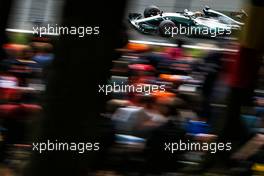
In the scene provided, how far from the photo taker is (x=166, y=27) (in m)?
11.1

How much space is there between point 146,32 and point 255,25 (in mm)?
7607

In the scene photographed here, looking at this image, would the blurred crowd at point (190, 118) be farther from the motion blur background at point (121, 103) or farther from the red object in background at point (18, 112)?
the red object in background at point (18, 112)

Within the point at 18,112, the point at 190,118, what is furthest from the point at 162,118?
the point at 18,112

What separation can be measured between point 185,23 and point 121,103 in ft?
17.2

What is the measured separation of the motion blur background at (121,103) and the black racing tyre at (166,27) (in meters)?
2.86

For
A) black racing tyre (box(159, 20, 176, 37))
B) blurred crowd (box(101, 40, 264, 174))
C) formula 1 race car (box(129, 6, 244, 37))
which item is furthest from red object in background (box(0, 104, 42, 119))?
black racing tyre (box(159, 20, 176, 37))

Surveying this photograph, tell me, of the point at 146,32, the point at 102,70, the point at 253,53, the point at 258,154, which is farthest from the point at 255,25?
the point at 146,32

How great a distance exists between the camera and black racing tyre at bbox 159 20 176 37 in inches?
421

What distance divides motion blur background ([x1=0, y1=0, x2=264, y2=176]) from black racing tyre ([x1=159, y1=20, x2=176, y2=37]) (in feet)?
9.39

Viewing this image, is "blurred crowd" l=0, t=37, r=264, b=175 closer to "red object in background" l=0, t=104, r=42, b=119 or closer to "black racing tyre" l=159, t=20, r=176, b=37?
"red object in background" l=0, t=104, r=42, b=119

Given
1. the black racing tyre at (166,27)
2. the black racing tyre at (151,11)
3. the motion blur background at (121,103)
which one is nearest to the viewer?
the motion blur background at (121,103)

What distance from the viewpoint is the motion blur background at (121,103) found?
2.99 metres

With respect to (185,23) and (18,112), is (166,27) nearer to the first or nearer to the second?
(185,23)

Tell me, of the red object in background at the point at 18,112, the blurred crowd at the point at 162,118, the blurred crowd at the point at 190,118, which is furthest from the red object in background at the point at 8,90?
the blurred crowd at the point at 190,118
